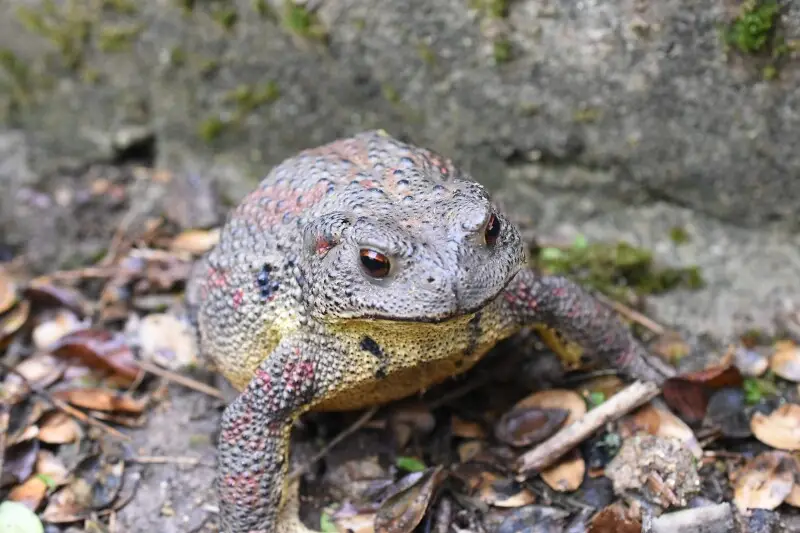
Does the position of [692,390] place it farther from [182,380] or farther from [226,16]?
[226,16]

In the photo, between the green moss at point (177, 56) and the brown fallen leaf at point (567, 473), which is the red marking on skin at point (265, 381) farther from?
the green moss at point (177, 56)

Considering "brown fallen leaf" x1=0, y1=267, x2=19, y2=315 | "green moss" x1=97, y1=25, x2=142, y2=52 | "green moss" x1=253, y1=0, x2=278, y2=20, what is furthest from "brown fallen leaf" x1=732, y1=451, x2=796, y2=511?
"green moss" x1=97, y1=25, x2=142, y2=52

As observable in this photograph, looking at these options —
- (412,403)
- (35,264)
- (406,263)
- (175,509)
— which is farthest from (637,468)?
(35,264)

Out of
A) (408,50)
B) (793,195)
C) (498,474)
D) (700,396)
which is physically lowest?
(498,474)

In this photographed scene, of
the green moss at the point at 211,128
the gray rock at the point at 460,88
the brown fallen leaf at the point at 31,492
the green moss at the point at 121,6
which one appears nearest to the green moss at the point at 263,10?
the gray rock at the point at 460,88

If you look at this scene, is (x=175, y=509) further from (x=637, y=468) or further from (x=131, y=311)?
(x=637, y=468)

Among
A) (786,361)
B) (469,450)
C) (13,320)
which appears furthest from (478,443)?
(13,320)

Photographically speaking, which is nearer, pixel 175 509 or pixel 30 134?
pixel 175 509
